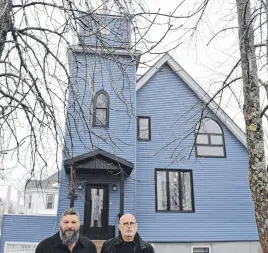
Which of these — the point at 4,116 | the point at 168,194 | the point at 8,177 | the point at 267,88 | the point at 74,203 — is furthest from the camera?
the point at 168,194

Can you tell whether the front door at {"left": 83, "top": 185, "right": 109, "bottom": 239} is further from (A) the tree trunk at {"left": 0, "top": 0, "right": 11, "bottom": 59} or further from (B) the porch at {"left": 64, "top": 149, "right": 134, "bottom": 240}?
(A) the tree trunk at {"left": 0, "top": 0, "right": 11, "bottom": 59}

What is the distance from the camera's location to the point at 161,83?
529 inches

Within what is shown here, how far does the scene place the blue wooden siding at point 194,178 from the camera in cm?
1156

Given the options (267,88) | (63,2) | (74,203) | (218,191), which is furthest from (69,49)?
(218,191)

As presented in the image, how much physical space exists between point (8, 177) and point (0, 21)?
6.96 ft

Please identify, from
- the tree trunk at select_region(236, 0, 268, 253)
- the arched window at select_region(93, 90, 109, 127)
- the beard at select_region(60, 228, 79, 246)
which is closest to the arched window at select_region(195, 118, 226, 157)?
the arched window at select_region(93, 90, 109, 127)

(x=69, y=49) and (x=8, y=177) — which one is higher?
(x=69, y=49)

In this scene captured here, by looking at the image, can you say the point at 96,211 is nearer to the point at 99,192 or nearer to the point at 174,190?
the point at 99,192

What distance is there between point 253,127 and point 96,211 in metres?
7.23

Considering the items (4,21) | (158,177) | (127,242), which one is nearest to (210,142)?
(158,177)

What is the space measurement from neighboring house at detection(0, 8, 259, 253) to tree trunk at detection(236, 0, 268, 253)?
502 centimetres

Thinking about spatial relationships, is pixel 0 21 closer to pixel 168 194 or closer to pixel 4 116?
pixel 4 116

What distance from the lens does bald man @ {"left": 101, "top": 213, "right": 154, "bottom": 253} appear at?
3.02m

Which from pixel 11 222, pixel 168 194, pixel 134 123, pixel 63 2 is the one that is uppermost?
pixel 134 123
